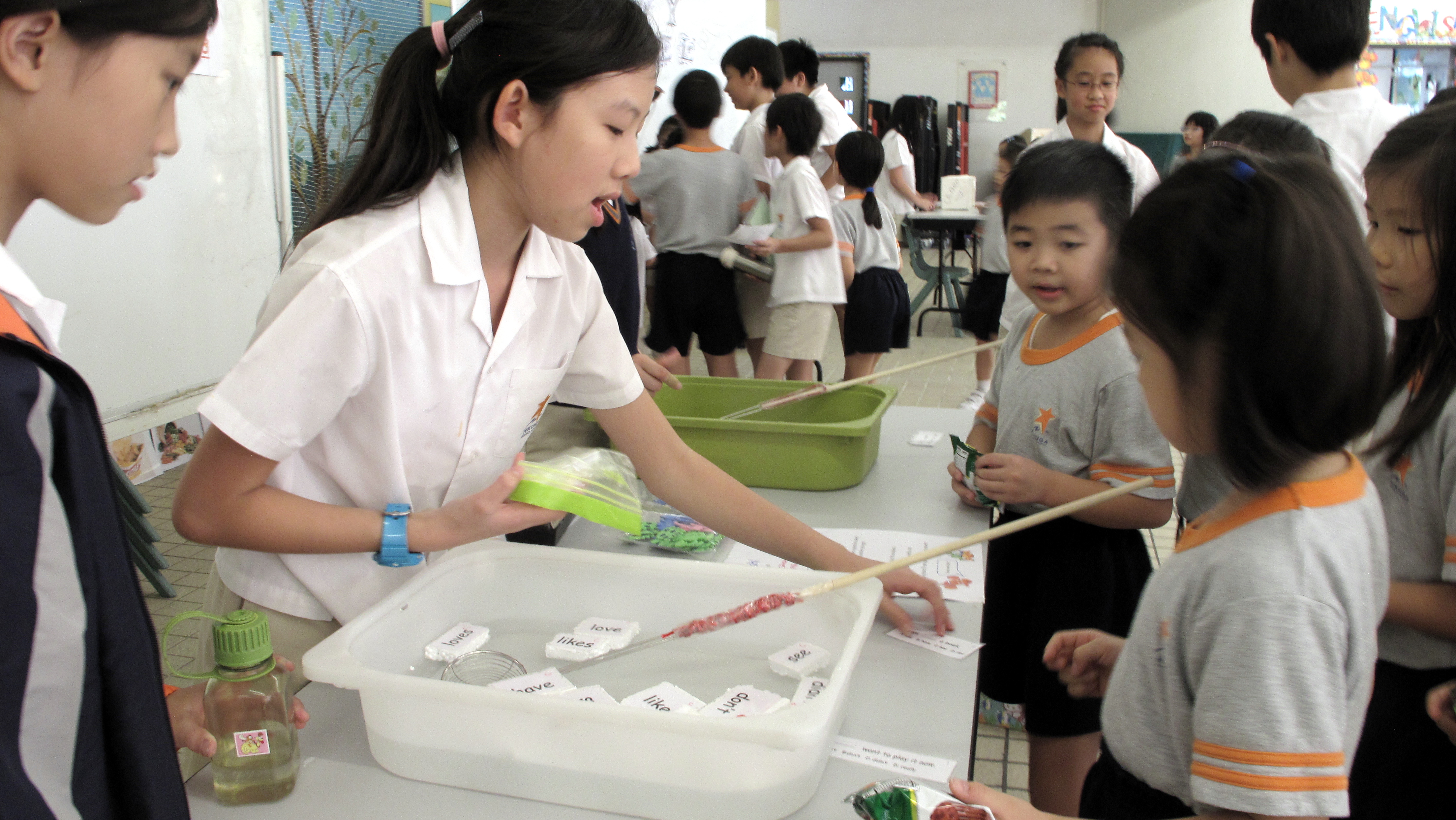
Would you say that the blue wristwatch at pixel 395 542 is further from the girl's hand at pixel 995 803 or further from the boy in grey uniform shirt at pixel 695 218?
the boy in grey uniform shirt at pixel 695 218

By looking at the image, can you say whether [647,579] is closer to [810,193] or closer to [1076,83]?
[1076,83]

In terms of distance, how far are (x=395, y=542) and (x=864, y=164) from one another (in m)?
3.38

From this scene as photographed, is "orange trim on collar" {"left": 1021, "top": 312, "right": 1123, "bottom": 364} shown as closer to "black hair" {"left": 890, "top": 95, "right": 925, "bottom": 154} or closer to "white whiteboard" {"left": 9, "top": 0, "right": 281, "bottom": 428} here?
"white whiteboard" {"left": 9, "top": 0, "right": 281, "bottom": 428}

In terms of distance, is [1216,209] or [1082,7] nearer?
[1216,209]

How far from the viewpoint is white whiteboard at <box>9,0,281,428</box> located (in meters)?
2.52

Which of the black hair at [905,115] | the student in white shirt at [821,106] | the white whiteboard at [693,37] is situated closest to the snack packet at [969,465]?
the student in white shirt at [821,106]

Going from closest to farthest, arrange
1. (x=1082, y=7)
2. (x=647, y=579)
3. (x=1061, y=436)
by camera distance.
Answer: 1. (x=647, y=579)
2. (x=1061, y=436)
3. (x=1082, y=7)

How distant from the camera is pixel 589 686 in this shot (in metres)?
0.96

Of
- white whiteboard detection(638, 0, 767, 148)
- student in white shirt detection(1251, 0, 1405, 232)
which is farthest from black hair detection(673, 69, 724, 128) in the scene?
student in white shirt detection(1251, 0, 1405, 232)

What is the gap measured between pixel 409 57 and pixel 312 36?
255 cm

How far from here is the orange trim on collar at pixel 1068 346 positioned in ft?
4.64

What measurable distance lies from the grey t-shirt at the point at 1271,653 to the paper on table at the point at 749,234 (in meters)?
2.99

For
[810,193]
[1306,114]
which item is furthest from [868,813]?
[810,193]

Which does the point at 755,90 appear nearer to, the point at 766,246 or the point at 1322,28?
the point at 766,246
